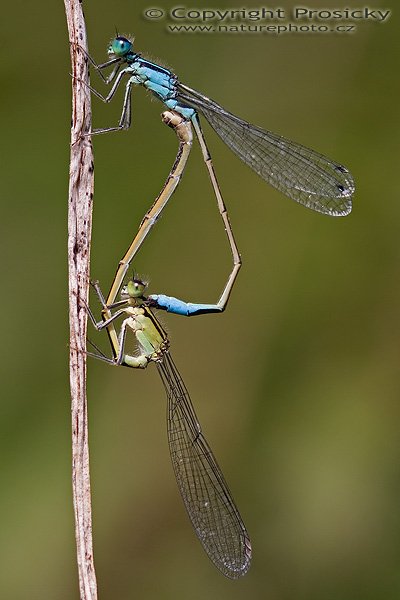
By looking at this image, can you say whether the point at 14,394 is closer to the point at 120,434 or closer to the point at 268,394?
the point at 120,434

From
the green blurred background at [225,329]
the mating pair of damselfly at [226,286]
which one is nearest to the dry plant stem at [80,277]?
the mating pair of damselfly at [226,286]

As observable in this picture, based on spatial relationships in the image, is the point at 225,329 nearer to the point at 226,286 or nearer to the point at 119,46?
the point at 226,286

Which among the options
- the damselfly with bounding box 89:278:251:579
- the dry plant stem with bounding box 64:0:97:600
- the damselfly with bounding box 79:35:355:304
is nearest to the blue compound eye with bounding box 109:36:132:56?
the damselfly with bounding box 79:35:355:304

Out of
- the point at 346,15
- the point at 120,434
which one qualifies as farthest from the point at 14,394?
the point at 346,15

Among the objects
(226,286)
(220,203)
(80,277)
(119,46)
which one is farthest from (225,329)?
(80,277)

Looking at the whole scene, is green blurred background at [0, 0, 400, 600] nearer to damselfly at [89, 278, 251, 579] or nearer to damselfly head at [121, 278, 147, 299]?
damselfly at [89, 278, 251, 579]

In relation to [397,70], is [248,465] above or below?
below
